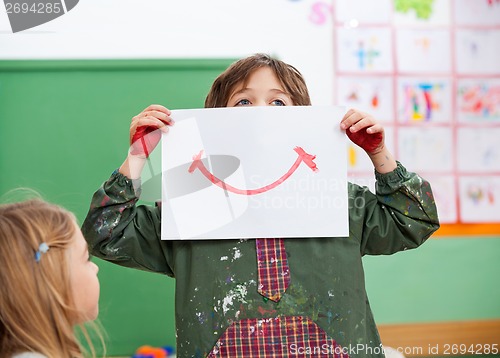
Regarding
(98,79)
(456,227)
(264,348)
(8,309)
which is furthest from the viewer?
(456,227)

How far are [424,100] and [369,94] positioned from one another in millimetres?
207

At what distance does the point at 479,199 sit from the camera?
2160 mm

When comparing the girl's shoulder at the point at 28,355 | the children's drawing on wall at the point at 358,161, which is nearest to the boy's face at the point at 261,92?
the girl's shoulder at the point at 28,355

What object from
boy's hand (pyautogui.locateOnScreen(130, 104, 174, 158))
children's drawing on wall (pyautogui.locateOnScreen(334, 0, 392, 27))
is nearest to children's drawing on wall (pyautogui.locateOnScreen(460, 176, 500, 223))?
children's drawing on wall (pyautogui.locateOnScreen(334, 0, 392, 27))

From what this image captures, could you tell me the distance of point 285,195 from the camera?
1.07 m

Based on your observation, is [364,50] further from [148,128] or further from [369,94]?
[148,128]

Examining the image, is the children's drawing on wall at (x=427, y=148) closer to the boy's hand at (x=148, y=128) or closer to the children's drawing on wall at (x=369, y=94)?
the children's drawing on wall at (x=369, y=94)

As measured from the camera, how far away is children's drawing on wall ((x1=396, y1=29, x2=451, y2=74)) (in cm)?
216

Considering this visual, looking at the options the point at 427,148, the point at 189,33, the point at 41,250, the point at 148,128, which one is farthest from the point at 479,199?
the point at 41,250

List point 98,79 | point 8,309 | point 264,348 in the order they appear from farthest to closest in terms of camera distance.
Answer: point 98,79 < point 264,348 < point 8,309

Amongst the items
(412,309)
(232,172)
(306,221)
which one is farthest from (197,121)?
(412,309)

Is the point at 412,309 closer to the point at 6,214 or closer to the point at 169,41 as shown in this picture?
the point at 169,41

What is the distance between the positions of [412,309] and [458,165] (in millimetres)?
546

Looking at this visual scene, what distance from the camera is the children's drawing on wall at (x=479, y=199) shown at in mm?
2148
